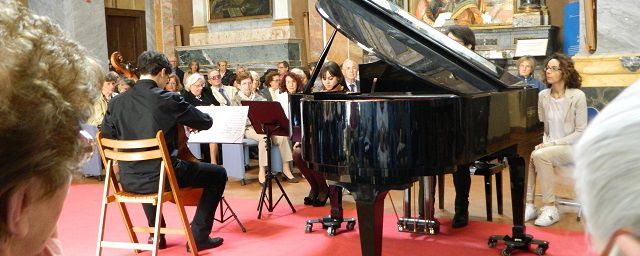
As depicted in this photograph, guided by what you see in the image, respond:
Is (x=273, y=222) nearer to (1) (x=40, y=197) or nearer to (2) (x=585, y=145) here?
(1) (x=40, y=197)

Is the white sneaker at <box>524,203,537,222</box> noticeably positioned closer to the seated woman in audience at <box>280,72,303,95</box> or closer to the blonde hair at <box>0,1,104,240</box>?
the seated woman in audience at <box>280,72,303,95</box>

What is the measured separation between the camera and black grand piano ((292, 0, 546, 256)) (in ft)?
9.90

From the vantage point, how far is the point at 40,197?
92cm

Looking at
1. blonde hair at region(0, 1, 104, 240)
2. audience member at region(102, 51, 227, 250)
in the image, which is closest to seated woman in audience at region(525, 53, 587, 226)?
audience member at region(102, 51, 227, 250)

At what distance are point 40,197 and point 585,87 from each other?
643 cm

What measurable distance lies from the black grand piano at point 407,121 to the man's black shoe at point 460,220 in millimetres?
737

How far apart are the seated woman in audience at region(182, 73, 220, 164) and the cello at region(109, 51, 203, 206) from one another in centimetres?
238

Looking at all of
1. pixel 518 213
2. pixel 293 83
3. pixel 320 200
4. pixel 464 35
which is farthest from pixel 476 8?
pixel 518 213

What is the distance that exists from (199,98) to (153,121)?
3.10 metres

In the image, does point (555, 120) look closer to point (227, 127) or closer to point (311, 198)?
point (311, 198)

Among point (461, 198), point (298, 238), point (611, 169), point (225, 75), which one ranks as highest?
point (225, 75)

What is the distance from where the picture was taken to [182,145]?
4.34 meters

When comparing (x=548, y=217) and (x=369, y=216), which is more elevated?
(x=369, y=216)

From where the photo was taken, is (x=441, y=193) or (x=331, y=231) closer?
(x=331, y=231)
